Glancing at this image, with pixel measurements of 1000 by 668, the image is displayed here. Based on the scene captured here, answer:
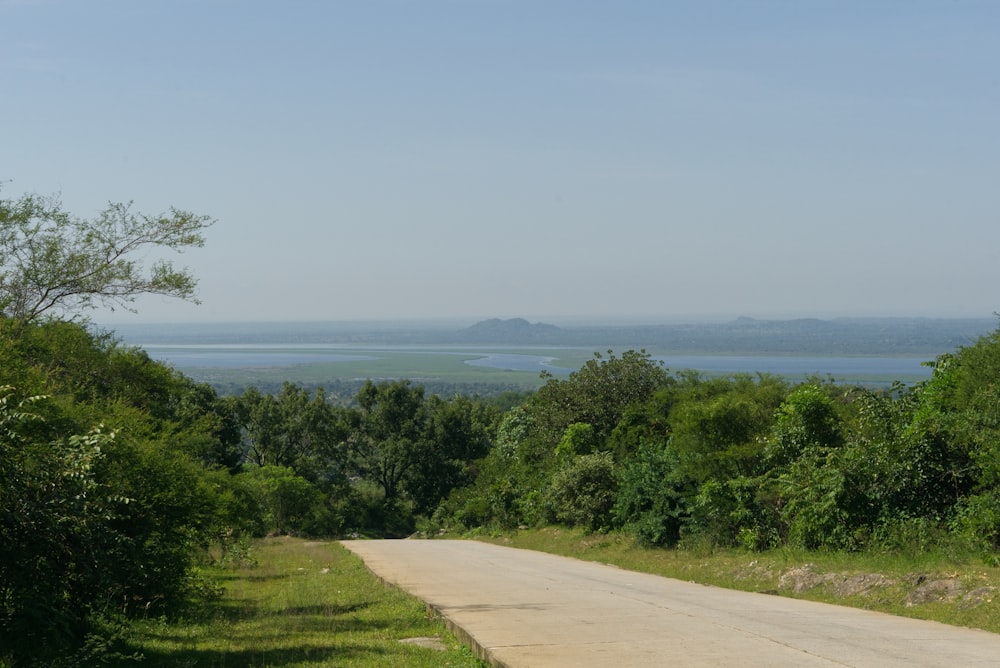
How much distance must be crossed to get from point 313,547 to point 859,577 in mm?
24302

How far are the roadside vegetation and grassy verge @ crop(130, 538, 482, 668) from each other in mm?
86

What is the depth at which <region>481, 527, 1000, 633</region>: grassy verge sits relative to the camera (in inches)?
533

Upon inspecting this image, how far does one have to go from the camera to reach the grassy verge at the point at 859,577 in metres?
13.5

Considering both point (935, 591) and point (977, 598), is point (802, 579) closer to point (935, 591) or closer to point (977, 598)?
point (935, 591)

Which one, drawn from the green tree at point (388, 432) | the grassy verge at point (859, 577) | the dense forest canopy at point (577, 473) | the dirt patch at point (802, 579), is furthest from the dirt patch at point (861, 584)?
the green tree at point (388, 432)

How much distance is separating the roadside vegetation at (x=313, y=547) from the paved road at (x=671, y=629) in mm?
1281

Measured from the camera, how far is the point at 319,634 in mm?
12898

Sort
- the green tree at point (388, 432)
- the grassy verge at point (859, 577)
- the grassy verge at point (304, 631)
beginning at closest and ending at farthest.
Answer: the grassy verge at point (304, 631) → the grassy verge at point (859, 577) → the green tree at point (388, 432)

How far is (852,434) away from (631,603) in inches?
413

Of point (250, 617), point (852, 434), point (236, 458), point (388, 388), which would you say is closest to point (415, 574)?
point (250, 617)

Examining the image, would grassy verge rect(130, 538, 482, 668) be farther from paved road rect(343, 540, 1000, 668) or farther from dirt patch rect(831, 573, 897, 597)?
dirt patch rect(831, 573, 897, 597)

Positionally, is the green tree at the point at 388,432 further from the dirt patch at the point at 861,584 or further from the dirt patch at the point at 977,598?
the dirt patch at the point at 977,598

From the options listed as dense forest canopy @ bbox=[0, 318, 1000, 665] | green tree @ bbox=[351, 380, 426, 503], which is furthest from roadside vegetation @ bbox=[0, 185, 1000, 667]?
green tree @ bbox=[351, 380, 426, 503]

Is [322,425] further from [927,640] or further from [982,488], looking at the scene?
[927,640]
